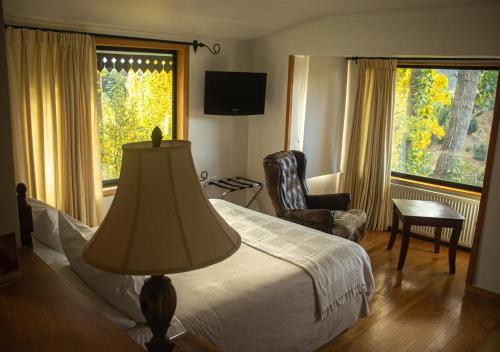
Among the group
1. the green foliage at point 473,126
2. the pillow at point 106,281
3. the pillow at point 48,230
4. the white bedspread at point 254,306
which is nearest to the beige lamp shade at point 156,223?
the pillow at point 106,281

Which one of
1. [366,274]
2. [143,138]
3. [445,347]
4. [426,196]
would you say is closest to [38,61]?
[143,138]

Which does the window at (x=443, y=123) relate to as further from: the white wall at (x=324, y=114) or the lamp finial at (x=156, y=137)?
the lamp finial at (x=156, y=137)

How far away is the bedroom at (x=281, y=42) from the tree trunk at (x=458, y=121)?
100cm

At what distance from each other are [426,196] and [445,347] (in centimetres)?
227

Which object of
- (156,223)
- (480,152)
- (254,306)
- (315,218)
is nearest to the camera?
(156,223)

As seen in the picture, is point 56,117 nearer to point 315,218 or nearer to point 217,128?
point 217,128

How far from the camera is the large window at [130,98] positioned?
4.24 m

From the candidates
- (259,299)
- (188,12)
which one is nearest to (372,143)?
(188,12)

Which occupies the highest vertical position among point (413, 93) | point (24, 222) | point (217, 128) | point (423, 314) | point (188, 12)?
point (188, 12)

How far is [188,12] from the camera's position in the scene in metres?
3.81

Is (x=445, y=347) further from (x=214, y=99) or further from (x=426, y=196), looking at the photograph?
(x=214, y=99)

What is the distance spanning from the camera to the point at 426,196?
5.05 meters

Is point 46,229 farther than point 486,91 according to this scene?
No

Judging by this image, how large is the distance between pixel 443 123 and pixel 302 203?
195 cm
